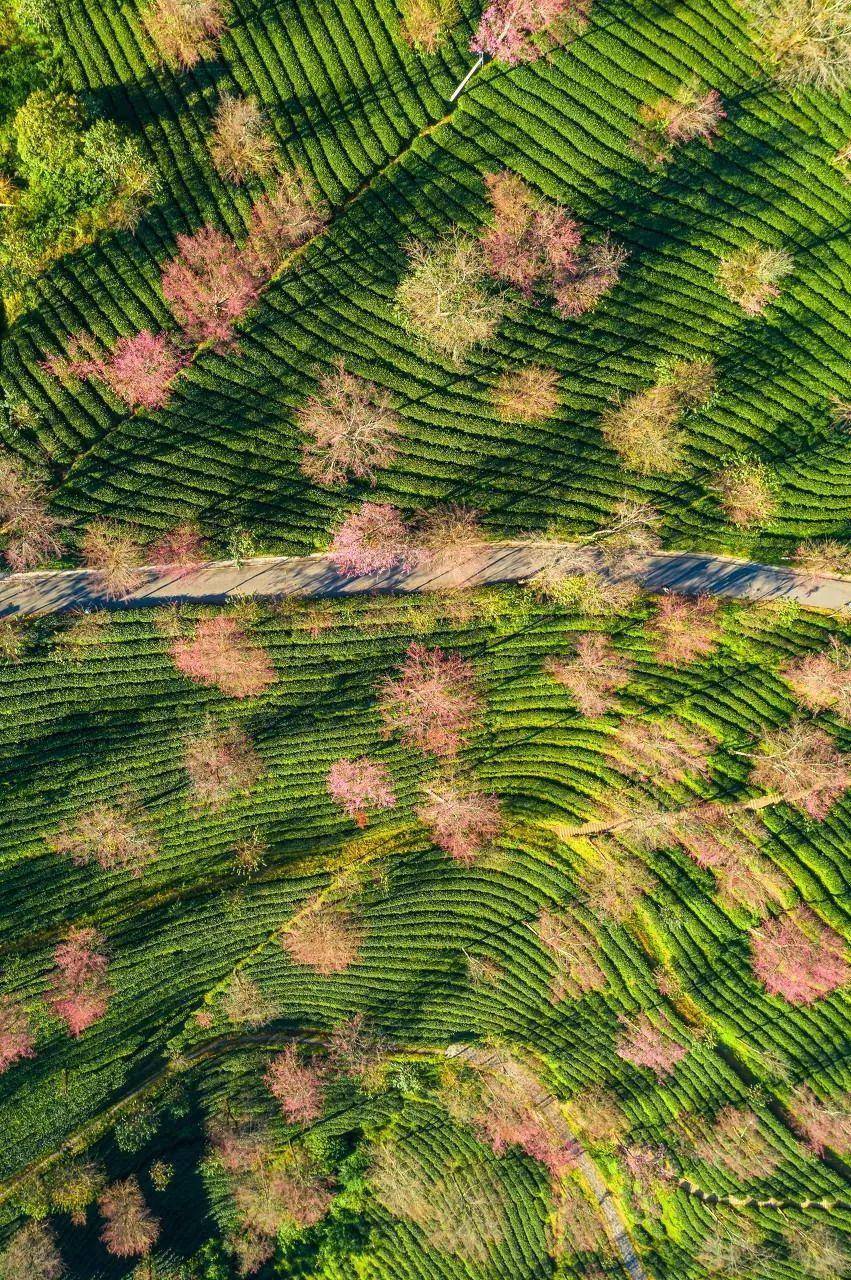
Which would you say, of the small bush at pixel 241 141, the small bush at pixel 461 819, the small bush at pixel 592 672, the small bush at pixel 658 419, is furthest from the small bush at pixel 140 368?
the small bush at pixel 461 819

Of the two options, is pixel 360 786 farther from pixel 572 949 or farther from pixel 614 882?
pixel 572 949

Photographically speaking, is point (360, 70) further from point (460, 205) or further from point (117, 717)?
point (117, 717)

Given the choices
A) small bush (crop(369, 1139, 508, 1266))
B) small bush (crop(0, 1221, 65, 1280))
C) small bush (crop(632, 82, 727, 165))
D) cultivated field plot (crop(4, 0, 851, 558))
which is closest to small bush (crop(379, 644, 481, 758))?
cultivated field plot (crop(4, 0, 851, 558))

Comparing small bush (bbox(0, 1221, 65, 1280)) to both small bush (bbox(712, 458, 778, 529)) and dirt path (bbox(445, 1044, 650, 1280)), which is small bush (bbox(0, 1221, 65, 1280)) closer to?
dirt path (bbox(445, 1044, 650, 1280))

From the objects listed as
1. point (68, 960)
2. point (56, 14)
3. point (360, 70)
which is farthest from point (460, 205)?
point (68, 960)

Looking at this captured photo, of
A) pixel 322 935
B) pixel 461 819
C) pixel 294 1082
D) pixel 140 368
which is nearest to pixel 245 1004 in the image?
pixel 294 1082
